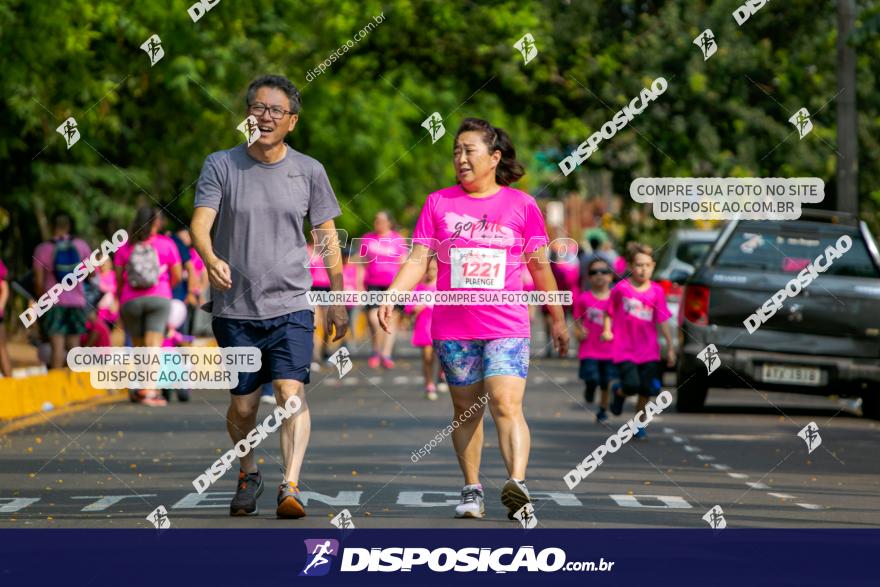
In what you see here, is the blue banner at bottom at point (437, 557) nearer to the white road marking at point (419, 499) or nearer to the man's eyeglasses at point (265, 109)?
the white road marking at point (419, 499)

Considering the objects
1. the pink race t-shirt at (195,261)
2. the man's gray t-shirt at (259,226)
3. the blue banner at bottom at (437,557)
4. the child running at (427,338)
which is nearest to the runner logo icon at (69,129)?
the pink race t-shirt at (195,261)

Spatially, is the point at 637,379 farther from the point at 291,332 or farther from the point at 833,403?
the point at 291,332

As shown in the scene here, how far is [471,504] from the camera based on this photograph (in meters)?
9.73

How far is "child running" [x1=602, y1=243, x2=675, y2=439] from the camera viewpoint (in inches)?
638

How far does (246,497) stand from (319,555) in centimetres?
181

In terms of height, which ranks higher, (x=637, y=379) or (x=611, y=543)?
(x=637, y=379)

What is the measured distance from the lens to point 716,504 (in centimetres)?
1066

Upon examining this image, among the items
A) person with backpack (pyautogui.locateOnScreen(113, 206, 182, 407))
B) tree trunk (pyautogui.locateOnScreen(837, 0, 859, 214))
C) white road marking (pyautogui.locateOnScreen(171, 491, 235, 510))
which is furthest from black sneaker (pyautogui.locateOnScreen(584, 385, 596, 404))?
tree trunk (pyautogui.locateOnScreen(837, 0, 859, 214))

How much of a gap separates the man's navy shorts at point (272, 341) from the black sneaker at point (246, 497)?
437mm

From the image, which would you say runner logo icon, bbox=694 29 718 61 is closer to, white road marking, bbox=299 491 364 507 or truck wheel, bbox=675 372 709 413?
truck wheel, bbox=675 372 709 413

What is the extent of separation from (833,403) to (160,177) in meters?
12.7

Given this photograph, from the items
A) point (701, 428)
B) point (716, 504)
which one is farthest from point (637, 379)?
A: point (716, 504)

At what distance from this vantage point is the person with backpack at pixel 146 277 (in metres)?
18.7

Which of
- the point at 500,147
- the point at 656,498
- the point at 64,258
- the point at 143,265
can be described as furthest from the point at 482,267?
the point at 64,258
